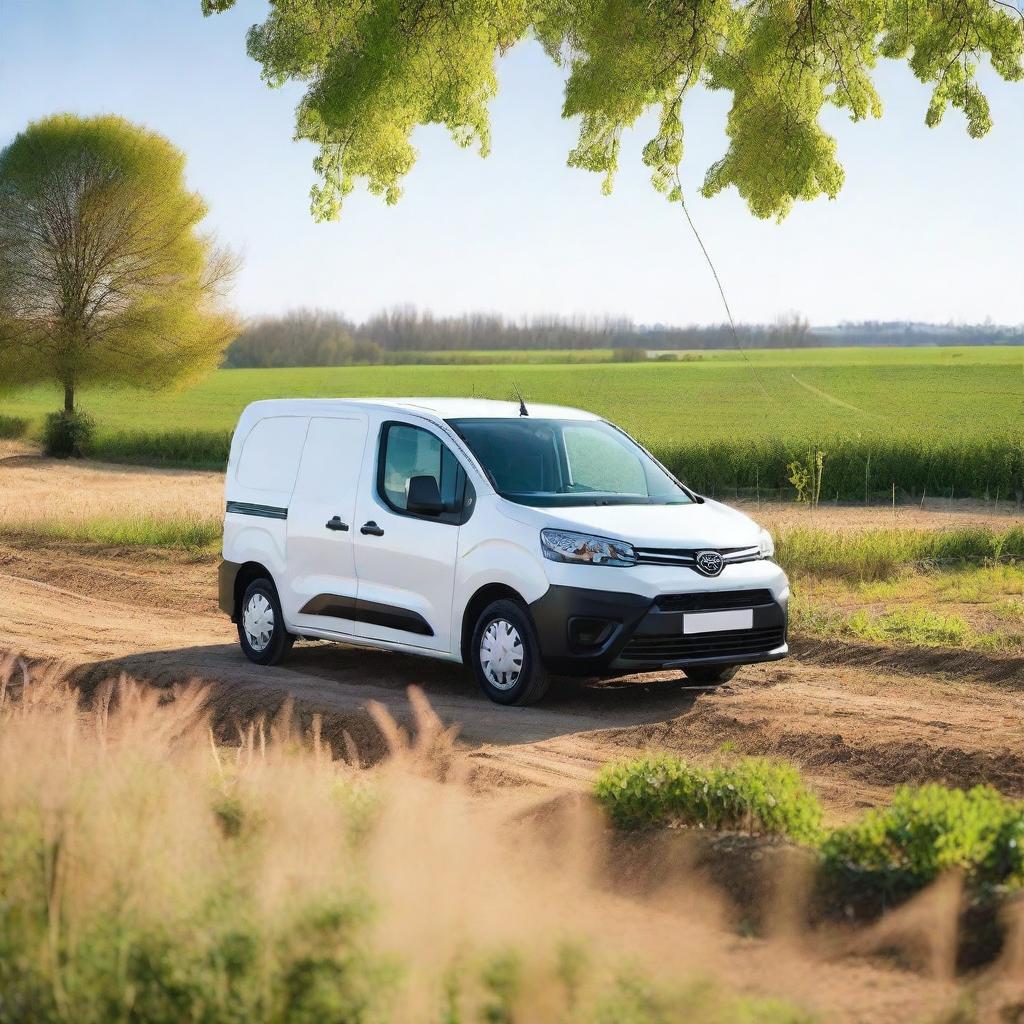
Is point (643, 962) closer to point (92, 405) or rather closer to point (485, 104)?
point (485, 104)

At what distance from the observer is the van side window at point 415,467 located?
34.3 ft

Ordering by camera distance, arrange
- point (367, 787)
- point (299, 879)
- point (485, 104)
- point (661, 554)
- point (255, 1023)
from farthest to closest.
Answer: point (485, 104), point (661, 554), point (367, 787), point (299, 879), point (255, 1023)

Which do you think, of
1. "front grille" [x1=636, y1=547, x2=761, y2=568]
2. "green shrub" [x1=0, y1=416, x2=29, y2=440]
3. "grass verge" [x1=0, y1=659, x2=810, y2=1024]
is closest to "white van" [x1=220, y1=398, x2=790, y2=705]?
"front grille" [x1=636, y1=547, x2=761, y2=568]

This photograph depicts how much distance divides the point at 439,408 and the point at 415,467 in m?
0.56

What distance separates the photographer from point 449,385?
77375mm

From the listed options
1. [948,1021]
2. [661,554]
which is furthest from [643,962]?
[661,554]

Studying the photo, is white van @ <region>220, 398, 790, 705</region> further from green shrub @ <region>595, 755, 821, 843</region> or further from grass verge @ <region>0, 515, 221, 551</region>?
grass verge @ <region>0, 515, 221, 551</region>

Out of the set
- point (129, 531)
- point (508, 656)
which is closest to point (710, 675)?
point (508, 656)

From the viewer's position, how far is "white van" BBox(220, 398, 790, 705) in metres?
9.67

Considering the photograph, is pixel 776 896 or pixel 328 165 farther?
pixel 328 165

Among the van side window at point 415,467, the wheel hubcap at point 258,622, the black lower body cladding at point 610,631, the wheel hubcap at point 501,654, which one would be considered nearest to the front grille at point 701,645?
the black lower body cladding at point 610,631

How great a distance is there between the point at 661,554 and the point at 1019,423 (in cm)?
4138

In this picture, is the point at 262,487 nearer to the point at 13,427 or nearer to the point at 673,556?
the point at 673,556

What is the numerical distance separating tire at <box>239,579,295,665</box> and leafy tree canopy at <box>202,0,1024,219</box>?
4.35 metres
